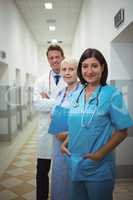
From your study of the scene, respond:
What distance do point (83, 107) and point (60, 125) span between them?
0.35 m

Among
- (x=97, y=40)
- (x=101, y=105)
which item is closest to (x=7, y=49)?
(x=97, y=40)

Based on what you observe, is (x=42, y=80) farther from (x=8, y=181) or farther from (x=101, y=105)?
(x=8, y=181)

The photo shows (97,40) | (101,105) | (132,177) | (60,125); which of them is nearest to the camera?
(101,105)

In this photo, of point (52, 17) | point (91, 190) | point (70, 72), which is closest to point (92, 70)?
point (70, 72)

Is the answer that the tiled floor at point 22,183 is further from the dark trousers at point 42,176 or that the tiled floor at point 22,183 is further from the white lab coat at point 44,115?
the white lab coat at point 44,115

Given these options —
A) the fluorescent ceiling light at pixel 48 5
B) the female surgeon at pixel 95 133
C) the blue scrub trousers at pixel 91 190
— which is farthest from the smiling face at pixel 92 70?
the fluorescent ceiling light at pixel 48 5

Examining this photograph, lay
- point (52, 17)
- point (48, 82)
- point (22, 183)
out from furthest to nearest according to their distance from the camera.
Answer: point (52, 17) → point (22, 183) → point (48, 82)

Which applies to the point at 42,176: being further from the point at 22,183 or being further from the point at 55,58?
the point at 55,58

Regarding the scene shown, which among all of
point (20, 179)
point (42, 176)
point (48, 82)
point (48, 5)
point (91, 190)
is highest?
point (48, 5)

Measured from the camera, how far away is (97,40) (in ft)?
13.9

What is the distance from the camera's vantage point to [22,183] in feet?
11.0

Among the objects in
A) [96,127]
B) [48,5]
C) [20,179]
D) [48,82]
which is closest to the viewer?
[96,127]

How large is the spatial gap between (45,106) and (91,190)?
1158 millimetres

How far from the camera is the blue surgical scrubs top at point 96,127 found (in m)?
1.38
